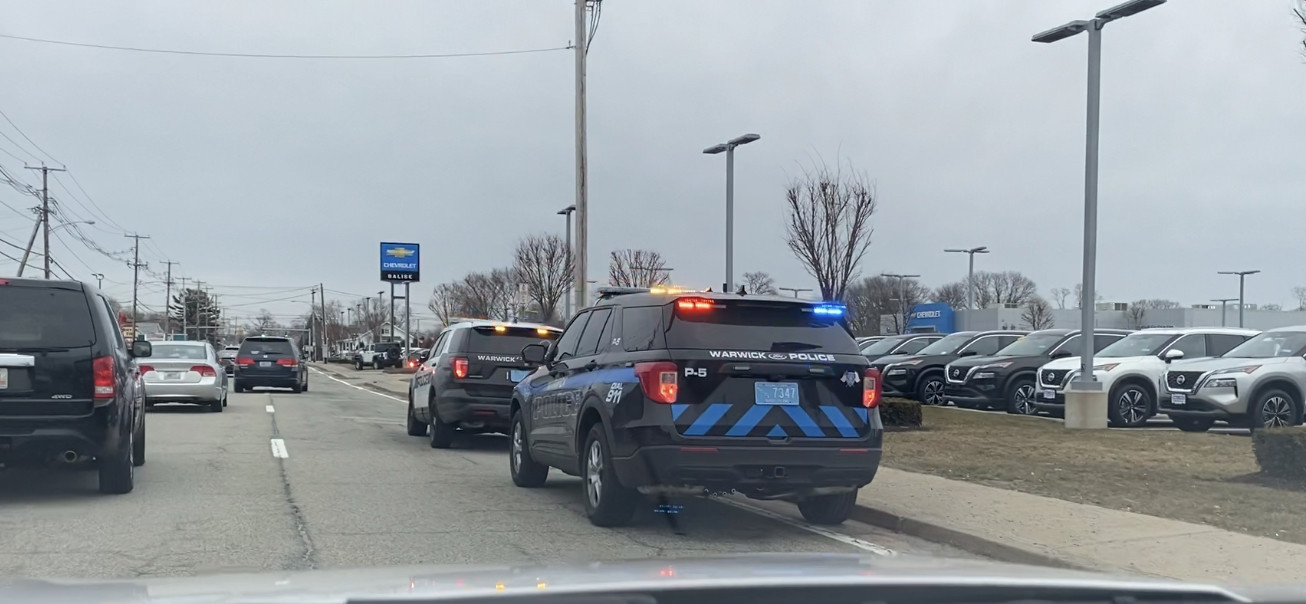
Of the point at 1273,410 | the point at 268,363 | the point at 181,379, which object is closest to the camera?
the point at 1273,410

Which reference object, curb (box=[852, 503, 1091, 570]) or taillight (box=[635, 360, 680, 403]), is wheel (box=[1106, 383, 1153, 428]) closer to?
curb (box=[852, 503, 1091, 570])

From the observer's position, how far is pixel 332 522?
8773 millimetres

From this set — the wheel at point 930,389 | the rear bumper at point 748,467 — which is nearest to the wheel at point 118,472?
the rear bumper at point 748,467

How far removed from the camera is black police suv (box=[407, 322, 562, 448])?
557 inches

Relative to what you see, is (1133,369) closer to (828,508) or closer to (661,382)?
(828,508)

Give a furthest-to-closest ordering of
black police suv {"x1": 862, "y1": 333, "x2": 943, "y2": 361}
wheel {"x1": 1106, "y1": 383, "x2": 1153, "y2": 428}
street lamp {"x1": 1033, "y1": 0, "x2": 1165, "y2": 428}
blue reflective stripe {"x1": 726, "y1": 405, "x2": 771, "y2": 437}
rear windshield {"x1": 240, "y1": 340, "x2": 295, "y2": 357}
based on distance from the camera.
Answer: rear windshield {"x1": 240, "y1": 340, "x2": 295, "y2": 357}, black police suv {"x1": 862, "y1": 333, "x2": 943, "y2": 361}, wheel {"x1": 1106, "y1": 383, "x2": 1153, "y2": 428}, street lamp {"x1": 1033, "y1": 0, "x2": 1165, "y2": 428}, blue reflective stripe {"x1": 726, "y1": 405, "x2": 771, "y2": 437}

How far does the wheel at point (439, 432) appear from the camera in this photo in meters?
14.8

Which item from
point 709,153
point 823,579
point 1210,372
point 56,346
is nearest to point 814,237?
point 709,153

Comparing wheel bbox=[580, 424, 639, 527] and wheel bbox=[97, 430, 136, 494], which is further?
wheel bbox=[97, 430, 136, 494]

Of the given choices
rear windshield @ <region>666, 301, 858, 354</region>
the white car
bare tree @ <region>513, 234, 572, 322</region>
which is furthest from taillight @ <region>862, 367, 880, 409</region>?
bare tree @ <region>513, 234, 572, 322</region>

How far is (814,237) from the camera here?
23672 millimetres

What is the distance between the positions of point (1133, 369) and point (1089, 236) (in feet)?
7.78

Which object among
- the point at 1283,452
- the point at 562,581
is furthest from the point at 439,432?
the point at 562,581

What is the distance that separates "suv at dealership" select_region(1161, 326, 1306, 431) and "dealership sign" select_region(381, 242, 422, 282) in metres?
55.7
